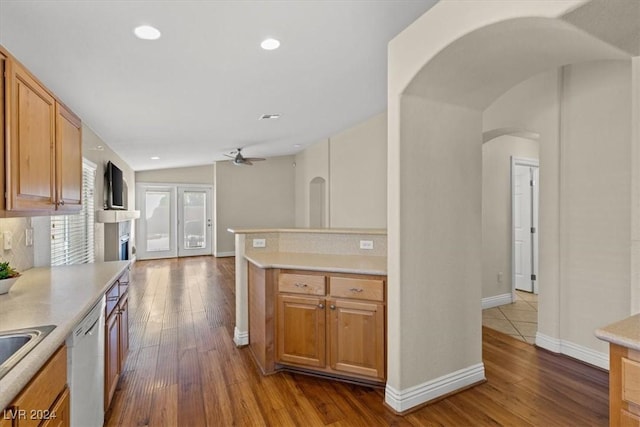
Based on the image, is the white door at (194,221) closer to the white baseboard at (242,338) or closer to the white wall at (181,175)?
the white wall at (181,175)

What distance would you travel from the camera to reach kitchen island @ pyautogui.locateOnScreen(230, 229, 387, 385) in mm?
2367

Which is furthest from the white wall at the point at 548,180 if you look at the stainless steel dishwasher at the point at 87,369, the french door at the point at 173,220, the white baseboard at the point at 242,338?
the french door at the point at 173,220

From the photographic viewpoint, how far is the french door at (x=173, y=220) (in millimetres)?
8531

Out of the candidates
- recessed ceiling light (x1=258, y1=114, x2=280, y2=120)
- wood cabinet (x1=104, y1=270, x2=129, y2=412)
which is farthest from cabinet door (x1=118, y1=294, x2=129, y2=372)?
recessed ceiling light (x1=258, y1=114, x2=280, y2=120)

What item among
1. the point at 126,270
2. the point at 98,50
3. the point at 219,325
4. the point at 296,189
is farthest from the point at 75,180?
the point at 296,189

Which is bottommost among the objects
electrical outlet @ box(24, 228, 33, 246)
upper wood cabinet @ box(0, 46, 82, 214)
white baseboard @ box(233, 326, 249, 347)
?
white baseboard @ box(233, 326, 249, 347)

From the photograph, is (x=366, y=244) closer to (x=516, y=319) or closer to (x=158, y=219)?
(x=516, y=319)

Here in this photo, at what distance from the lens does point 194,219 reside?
913 cm

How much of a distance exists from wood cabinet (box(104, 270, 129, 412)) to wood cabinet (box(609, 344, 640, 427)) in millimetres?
2524

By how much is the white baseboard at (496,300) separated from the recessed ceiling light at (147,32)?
4449 millimetres

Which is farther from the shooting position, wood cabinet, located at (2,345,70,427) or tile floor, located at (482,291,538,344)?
tile floor, located at (482,291,538,344)

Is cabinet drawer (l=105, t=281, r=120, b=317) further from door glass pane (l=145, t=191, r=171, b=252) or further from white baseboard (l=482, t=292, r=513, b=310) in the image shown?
door glass pane (l=145, t=191, r=171, b=252)

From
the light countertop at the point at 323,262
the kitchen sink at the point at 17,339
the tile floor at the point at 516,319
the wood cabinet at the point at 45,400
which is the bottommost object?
the tile floor at the point at 516,319

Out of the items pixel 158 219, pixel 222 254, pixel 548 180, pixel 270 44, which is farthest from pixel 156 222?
pixel 548 180
